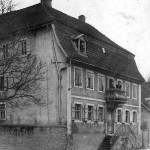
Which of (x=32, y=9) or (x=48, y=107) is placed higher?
(x=32, y=9)

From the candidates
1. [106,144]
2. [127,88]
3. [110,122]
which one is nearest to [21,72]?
[106,144]

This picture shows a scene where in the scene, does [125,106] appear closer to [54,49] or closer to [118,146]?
[118,146]

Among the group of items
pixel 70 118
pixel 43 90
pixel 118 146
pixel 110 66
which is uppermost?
pixel 110 66

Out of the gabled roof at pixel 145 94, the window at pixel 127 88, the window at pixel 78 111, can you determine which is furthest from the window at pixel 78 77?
the gabled roof at pixel 145 94

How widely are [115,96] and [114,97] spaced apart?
153 millimetres

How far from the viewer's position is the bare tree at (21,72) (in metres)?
22.8

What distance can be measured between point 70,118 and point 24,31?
781cm

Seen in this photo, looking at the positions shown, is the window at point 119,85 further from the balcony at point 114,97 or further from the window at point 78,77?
the window at point 78,77

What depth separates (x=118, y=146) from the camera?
30.5m

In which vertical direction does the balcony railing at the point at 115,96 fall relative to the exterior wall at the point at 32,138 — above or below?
above

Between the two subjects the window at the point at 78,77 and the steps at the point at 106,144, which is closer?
the window at the point at 78,77

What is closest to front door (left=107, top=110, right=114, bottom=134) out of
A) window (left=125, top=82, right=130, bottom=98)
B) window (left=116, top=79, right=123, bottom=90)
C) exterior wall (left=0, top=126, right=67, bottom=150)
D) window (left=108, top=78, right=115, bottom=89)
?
window (left=108, top=78, right=115, bottom=89)

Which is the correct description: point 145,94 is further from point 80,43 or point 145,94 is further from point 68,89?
point 68,89

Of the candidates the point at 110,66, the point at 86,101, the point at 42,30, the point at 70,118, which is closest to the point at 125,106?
the point at 110,66
